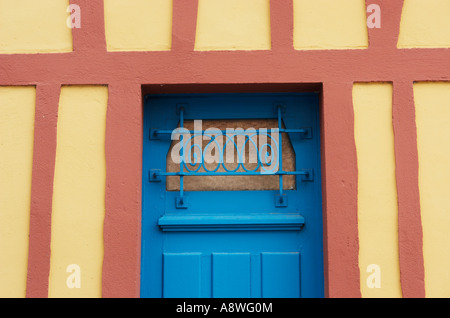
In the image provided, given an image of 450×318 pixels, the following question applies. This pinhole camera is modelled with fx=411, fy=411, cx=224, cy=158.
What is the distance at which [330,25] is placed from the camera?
258cm

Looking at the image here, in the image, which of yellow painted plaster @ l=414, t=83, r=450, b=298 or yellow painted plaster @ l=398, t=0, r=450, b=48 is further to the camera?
yellow painted plaster @ l=398, t=0, r=450, b=48

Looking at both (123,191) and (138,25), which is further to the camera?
(138,25)

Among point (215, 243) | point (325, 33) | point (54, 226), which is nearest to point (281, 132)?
point (325, 33)

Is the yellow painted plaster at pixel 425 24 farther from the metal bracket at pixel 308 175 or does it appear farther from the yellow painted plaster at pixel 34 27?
the yellow painted plaster at pixel 34 27

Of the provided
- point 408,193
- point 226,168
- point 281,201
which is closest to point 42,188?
point 226,168

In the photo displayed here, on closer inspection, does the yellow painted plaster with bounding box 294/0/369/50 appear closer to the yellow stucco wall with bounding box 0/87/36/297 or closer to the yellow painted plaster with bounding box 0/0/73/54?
the yellow painted plaster with bounding box 0/0/73/54

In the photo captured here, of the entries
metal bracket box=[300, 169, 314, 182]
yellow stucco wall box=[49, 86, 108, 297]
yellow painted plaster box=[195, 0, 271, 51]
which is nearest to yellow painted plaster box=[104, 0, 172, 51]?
yellow painted plaster box=[195, 0, 271, 51]

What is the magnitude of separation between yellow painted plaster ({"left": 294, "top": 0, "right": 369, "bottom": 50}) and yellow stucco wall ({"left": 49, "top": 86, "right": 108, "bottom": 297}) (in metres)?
1.30

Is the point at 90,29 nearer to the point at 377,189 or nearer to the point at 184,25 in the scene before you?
the point at 184,25

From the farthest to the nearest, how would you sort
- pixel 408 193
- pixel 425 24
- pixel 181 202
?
pixel 181 202 → pixel 425 24 → pixel 408 193

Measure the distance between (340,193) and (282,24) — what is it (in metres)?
1.10

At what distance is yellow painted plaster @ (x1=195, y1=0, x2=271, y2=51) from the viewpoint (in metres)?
2.59

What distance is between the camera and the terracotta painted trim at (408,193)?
2.38 meters

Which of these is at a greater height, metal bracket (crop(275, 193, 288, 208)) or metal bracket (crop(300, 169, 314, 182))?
metal bracket (crop(300, 169, 314, 182))
